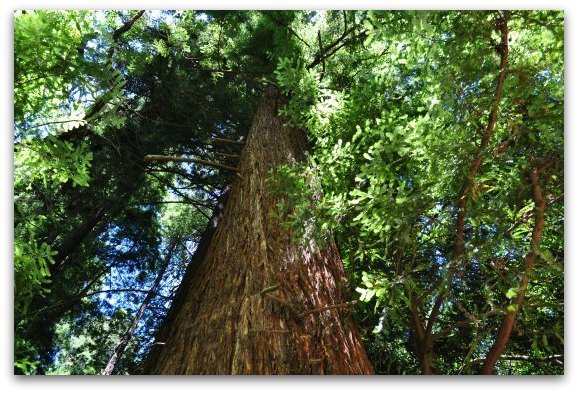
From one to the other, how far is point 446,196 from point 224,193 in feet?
9.51

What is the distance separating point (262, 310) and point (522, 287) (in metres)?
1.03

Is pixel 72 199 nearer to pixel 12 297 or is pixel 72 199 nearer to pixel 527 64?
pixel 12 297

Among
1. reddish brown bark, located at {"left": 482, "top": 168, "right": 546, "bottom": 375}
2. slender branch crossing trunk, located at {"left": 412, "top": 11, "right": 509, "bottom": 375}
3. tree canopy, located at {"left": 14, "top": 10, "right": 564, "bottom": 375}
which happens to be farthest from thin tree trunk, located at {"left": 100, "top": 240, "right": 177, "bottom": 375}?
reddish brown bark, located at {"left": 482, "top": 168, "right": 546, "bottom": 375}

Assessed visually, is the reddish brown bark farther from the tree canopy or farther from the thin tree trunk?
the thin tree trunk

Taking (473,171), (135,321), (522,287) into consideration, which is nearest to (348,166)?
(473,171)

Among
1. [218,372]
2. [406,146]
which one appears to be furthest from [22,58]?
[406,146]

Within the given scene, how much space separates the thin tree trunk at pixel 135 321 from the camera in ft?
14.7

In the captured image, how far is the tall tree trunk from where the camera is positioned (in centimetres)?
169

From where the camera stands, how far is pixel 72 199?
5133 millimetres

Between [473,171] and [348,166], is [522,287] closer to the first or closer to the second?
[473,171]

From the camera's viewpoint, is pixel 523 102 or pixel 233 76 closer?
pixel 523 102

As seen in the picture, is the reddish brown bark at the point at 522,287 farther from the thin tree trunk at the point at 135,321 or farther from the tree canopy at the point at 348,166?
the thin tree trunk at the point at 135,321

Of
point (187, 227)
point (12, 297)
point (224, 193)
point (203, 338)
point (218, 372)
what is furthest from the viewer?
point (187, 227)

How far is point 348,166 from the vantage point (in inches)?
108
